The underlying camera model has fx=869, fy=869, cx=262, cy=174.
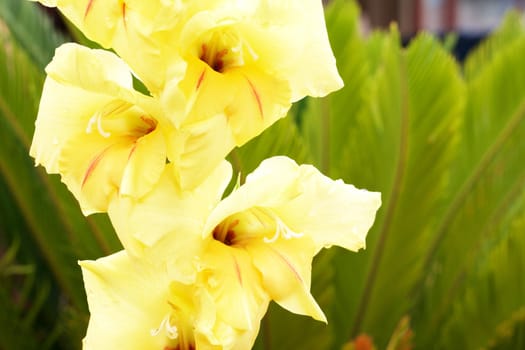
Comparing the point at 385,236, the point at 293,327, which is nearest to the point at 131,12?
the point at 293,327

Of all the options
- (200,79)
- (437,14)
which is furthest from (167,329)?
(437,14)

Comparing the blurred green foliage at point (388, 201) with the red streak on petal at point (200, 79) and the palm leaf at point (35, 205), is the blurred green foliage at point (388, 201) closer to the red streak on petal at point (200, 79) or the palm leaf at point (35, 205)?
the palm leaf at point (35, 205)

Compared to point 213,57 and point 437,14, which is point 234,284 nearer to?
point 213,57

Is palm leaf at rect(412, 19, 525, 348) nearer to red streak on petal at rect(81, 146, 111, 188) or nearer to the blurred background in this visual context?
red streak on petal at rect(81, 146, 111, 188)

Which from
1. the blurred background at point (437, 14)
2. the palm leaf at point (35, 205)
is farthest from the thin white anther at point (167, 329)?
the blurred background at point (437, 14)

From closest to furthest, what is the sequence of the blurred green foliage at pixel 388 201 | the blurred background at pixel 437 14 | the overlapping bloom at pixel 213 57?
the overlapping bloom at pixel 213 57
the blurred green foliage at pixel 388 201
the blurred background at pixel 437 14

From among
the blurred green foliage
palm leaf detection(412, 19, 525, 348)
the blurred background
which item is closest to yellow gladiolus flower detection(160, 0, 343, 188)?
the blurred green foliage
